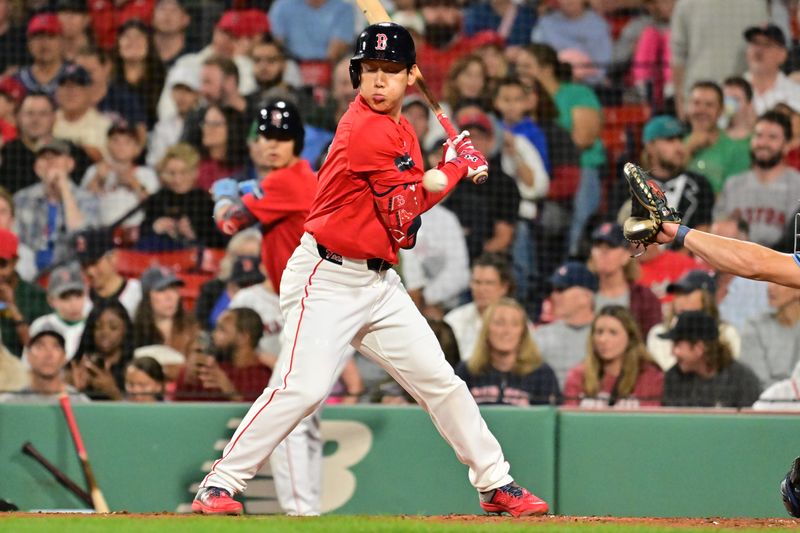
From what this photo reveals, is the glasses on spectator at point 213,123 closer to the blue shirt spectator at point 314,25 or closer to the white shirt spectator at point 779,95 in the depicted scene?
the blue shirt spectator at point 314,25

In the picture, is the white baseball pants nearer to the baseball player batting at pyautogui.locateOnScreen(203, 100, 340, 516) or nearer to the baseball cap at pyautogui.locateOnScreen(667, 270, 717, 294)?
the baseball player batting at pyautogui.locateOnScreen(203, 100, 340, 516)

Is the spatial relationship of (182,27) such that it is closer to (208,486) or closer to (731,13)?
(731,13)

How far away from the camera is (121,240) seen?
8.22m

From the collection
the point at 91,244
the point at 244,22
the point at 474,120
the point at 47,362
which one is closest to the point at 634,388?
the point at 474,120

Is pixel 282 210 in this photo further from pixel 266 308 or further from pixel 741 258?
pixel 741 258

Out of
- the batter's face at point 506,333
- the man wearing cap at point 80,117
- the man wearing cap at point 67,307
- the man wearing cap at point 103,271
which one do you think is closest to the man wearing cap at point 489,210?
the batter's face at point 506,333

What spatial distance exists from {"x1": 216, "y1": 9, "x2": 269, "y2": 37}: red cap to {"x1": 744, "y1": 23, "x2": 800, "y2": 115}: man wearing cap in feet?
11.2

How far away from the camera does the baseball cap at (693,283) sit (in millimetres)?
7363

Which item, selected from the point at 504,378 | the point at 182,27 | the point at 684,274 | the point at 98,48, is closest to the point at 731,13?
the point at 684,274

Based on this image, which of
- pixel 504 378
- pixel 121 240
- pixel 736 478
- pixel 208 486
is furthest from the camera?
pixel 121 240

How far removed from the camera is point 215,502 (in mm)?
4578

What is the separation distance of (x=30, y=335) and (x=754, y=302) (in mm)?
4276

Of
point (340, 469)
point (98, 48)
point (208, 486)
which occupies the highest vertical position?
point (98, 48)

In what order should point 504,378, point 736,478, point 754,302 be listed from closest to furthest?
point 736,478, point 504,378, point 754,302
